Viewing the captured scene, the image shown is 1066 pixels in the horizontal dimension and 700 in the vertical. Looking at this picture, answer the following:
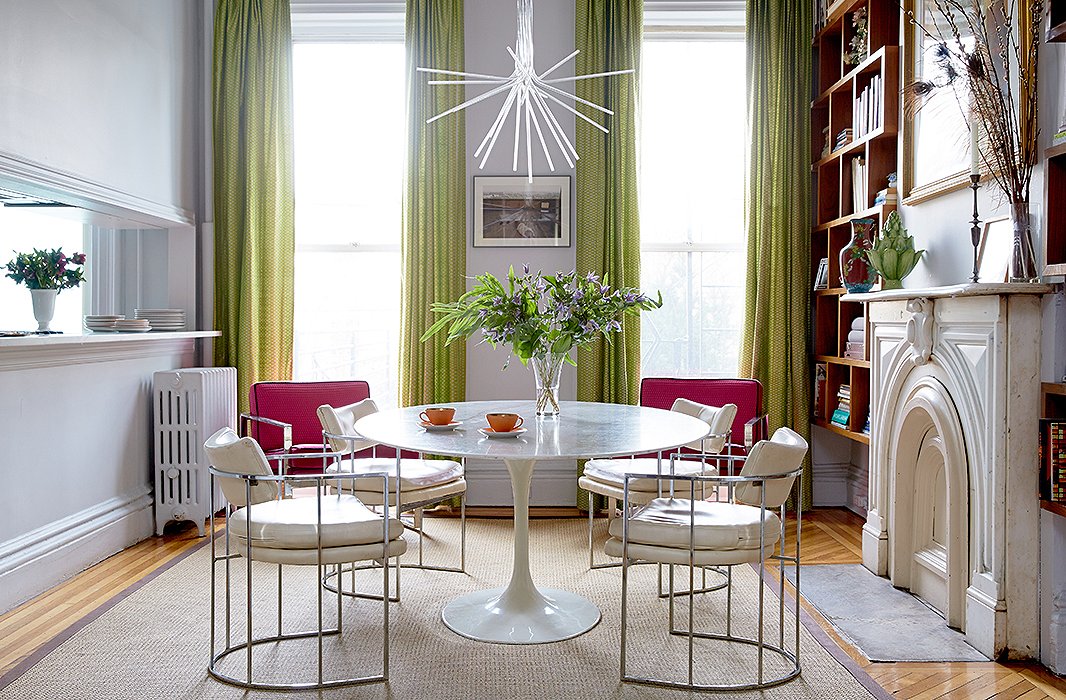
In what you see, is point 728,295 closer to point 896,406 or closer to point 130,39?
point 896,406

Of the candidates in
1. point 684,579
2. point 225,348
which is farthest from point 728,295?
point 225,348

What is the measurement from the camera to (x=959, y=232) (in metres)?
3.65

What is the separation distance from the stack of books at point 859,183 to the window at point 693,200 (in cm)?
82

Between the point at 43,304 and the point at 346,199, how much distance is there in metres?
2.01

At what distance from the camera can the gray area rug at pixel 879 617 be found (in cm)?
300

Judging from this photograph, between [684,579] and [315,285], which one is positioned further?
[315,285]

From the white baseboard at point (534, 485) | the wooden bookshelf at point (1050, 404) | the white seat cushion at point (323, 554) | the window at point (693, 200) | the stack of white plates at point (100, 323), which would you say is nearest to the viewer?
the white seat cushion at point (323, 554)

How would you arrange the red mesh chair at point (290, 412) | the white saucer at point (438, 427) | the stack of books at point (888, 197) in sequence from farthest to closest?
the red mesh chair at point (290, 412) < the stack of books at point (888, 197) < the white saucer at point (438, 427)

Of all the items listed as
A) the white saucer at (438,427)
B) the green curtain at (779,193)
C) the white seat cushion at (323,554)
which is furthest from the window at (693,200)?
the white seat cushion at (323,554)

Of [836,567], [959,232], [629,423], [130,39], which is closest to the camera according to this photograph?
[629,423]

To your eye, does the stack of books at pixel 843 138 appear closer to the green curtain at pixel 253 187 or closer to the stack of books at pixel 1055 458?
the stack of books at pixel 1055 458

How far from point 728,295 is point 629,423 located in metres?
2.36

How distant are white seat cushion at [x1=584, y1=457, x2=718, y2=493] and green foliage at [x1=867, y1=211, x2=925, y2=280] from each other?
1.22 meters

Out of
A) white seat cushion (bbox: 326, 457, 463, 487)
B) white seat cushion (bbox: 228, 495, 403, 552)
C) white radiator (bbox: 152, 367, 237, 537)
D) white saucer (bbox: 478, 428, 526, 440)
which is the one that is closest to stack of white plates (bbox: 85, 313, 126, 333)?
white radiator (bbox: 152, 367, 237, 537)
